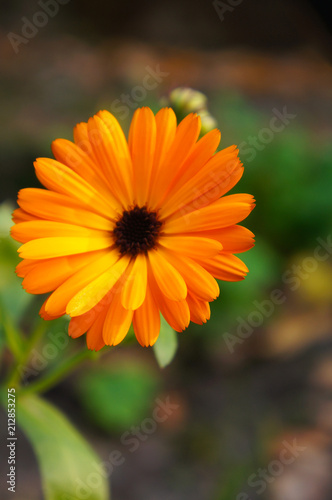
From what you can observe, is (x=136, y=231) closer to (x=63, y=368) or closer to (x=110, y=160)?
(x=110, y=160)

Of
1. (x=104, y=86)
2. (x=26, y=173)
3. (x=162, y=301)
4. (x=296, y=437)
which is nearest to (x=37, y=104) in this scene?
(x=104, y=86)

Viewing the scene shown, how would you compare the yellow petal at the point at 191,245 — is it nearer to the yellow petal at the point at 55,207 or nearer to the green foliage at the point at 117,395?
the yellow petal at the point at 55,207

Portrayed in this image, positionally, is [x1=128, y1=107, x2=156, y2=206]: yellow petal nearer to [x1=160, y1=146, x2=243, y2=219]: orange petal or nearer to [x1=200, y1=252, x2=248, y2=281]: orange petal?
[x1=160, y1=146, x2=243, y2=219]: orange petal

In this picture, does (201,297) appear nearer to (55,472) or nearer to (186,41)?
(55,472)

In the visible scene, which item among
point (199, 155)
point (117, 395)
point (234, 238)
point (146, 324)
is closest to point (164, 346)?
point (146, 324)

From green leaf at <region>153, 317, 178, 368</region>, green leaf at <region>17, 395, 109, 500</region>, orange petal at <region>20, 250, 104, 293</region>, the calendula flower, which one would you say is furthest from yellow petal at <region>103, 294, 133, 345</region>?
green leaf at <region>17, 395, 109, 500</region>

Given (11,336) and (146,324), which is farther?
(11,336)
